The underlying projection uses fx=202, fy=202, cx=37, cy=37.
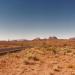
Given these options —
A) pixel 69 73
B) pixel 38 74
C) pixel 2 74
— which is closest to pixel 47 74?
pixel 38 74

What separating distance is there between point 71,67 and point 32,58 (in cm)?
747

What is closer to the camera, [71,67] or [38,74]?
[38,74]

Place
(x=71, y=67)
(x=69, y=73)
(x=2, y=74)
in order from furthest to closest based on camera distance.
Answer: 1. (x=71, y=67)
2. (x=69, y=73)
3. (x=2, y=74)

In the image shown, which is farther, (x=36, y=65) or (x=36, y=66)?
(x=36, y=65)

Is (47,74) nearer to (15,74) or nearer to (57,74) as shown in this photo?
(57,74)

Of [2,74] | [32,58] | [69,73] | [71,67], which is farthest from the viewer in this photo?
[32,58]

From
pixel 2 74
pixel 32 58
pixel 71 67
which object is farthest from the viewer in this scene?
pixel 32 58

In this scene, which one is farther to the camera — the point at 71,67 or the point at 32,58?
the point at 32,58

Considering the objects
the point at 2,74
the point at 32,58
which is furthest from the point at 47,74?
the point at 32,58

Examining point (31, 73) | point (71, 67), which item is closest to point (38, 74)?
point (31, 73)

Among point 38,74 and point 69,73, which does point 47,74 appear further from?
point 69,73

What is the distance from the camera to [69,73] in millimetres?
17500

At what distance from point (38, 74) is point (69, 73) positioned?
108 inches

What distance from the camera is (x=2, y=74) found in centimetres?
1630
